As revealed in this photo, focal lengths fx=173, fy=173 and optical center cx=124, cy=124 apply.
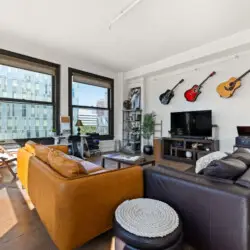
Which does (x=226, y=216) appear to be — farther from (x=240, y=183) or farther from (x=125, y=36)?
(x=125, y=36)

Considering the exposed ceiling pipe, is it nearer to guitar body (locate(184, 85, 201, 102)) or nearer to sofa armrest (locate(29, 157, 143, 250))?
sofa armrest (locate(29, 157, 143, 250))

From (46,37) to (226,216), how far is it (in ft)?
13.8

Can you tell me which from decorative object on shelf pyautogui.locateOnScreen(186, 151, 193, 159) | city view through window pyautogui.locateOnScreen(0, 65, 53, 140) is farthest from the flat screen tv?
city view through window pyautogui.locateOnScreen(0, 65, 53, 140)

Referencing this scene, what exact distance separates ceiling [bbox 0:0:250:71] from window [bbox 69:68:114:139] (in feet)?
3.30

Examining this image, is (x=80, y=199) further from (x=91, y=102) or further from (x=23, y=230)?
(x=91, y=102)

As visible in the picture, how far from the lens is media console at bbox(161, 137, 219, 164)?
397 centimetres

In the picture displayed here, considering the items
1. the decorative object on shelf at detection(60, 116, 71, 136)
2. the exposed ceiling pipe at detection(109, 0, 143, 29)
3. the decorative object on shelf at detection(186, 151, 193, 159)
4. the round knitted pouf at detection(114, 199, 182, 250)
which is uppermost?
the exposed ceiling pipe at detection(109, 0, 143, 29)

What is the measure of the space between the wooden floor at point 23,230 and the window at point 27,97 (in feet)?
7.05

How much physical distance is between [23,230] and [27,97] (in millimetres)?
3355

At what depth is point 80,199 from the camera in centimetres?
119

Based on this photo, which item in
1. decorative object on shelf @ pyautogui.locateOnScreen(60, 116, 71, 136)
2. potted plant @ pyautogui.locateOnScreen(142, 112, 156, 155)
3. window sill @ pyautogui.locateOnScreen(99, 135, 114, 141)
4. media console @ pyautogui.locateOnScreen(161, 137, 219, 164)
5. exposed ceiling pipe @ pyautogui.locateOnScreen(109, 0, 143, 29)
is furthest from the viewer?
window sill @ pyautogui.locateOnScreen(99, 135, 114, 141)

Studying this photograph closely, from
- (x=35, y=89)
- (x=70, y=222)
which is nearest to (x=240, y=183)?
(x=70, y=222)

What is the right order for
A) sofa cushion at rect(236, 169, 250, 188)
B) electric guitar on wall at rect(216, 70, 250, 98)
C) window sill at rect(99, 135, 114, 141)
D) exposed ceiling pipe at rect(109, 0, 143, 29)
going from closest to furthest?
sofa cushion at rect(236, 169, 250, 188) → exposed ceiling pipe at rect(109, 0, 143, 29) → electric guitar on wall at rect(216, 70, 250, 98) → window sill at rect(99, 135, 114, 141)

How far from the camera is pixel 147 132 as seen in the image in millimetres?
5340
